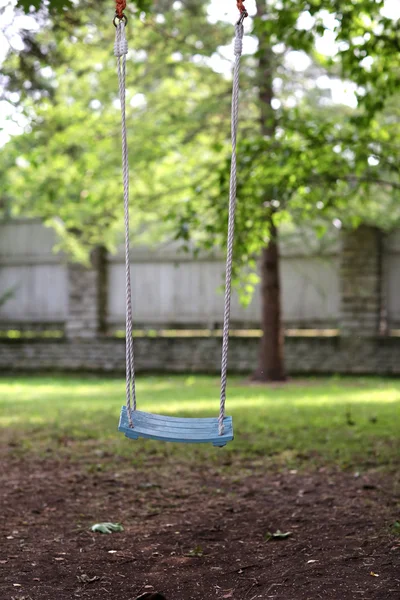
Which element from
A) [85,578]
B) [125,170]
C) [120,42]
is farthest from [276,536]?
[120,42]

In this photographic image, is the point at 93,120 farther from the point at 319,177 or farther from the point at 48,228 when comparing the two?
the point at 48,228

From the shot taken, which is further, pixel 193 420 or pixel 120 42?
pixel 120 42

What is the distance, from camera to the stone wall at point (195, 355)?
1234cm

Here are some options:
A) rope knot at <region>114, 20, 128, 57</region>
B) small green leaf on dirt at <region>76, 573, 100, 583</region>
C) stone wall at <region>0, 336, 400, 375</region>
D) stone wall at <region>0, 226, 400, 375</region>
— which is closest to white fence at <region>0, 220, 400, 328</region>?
stone wall at <region>0, 226, 400, 375</region>

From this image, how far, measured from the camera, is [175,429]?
12.1 ft

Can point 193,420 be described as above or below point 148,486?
above

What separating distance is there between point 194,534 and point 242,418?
12.5 feet

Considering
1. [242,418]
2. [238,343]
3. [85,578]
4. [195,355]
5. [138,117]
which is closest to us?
[85,578]

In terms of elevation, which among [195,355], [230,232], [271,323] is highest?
[230,232]

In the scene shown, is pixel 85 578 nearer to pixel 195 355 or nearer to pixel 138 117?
pixel 138 117

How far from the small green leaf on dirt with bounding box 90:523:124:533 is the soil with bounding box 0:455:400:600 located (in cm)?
5

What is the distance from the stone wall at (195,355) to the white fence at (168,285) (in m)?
0.55

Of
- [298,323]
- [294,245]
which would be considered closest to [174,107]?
[294,245]

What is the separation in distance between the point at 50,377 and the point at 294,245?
15.1ft
